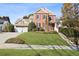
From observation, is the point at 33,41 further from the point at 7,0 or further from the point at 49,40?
the point at 7,0

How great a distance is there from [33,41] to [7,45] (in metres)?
0.47

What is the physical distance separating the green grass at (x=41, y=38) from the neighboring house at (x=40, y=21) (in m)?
0.11

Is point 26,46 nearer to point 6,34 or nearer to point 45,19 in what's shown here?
point 6,34

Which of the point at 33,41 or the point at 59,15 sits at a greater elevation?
the point at 59,15

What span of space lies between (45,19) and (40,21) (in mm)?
109

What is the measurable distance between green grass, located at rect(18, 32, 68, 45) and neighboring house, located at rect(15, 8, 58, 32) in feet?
0.35

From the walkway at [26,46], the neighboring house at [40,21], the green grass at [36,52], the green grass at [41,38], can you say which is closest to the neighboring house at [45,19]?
the neighboring house at [40,21]

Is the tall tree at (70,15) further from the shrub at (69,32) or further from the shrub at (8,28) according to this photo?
the shrub at (8,28)

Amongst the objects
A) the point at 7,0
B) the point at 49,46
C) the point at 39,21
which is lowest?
the point at 49,46

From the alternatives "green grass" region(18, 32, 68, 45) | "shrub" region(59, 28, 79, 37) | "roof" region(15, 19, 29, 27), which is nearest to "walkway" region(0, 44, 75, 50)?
"green grass" region(18, 32, 68, 45)

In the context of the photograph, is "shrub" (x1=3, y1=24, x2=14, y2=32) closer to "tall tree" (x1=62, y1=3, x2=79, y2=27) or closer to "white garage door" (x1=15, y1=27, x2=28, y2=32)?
"white garage door" (x1=15, y1=27, x2=28, y2=32)

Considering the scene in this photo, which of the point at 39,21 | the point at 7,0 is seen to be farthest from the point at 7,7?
the point at 39,21

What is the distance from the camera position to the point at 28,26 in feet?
20.3

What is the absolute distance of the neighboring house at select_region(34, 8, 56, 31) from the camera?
6.17 metres
